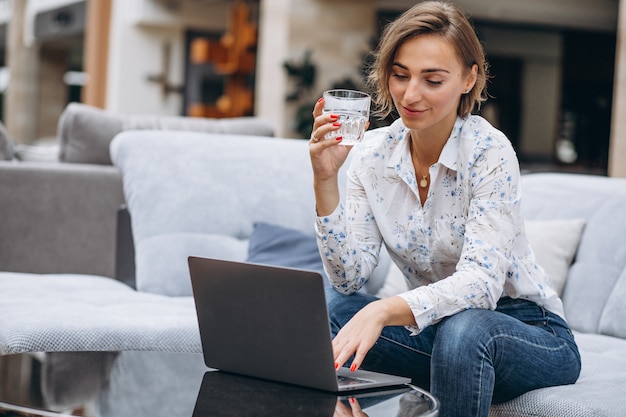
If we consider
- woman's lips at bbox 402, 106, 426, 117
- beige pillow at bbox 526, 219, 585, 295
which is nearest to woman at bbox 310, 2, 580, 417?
woman's lips at bbox 402, 106, 426, 117

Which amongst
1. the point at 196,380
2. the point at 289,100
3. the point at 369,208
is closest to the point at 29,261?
the point at 369,208

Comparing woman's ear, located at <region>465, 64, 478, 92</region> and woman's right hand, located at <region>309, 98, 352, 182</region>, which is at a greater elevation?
woman's ear, located at <region>465, 64, 478, 92</region>

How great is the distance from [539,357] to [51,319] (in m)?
1.15

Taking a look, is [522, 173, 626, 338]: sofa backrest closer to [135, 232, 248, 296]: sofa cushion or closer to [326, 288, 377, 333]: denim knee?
[326, 288, 377, 333]: denim knee

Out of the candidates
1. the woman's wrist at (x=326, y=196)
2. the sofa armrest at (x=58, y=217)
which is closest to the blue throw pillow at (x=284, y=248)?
the woman's wrist at (x=326, y=196)

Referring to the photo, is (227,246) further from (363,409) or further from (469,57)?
(363,409)

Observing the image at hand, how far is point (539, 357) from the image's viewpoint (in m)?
1.73

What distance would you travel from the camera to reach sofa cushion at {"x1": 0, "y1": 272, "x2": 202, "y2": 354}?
2.10 meters

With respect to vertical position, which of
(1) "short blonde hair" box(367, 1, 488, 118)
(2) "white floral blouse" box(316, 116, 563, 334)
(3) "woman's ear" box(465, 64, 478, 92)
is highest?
(1) "short blonde hair" box(367, 1, 488, 118)

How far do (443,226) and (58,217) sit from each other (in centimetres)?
212

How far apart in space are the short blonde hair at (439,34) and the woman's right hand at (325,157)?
0.20 meters

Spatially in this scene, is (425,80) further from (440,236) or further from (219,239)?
(219,239)

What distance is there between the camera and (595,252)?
102 inches

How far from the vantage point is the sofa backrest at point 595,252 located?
246 cm
